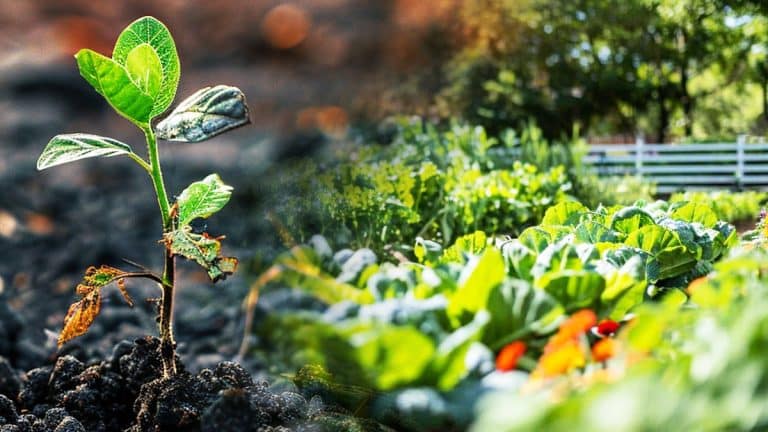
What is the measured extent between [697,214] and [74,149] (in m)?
0.73

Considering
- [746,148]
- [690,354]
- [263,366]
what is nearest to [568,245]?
[690,354]

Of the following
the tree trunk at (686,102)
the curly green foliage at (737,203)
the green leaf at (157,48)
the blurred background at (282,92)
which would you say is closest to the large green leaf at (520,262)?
the green leaf at (157,48)

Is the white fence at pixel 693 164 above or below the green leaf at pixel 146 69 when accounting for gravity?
below

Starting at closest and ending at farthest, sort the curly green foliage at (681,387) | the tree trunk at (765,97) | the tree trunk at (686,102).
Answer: the curly green foliage at (681,387) < the tree trunk at (765,97) < the tree trunk at (686,102)

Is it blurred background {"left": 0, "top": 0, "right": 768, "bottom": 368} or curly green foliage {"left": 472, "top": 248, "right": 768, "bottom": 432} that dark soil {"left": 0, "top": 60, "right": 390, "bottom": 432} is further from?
curly green foliage {"left": 472, "top": 248, "right": 768, "bottom": 432}

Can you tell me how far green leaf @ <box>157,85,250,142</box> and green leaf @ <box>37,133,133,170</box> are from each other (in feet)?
0.16

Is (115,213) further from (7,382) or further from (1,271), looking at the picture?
(7,382)

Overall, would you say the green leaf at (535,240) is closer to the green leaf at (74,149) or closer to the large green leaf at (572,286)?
the large green leaf at (572,286)

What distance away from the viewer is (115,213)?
1717mm

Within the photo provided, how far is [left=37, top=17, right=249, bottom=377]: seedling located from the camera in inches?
25.3

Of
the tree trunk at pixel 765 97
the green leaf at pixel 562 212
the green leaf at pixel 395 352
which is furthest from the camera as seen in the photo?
the tree trunk at pixel 765 97

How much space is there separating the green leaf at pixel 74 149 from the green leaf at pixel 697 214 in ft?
2.15

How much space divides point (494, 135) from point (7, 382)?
1.82 meters

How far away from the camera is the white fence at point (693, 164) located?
182cm
